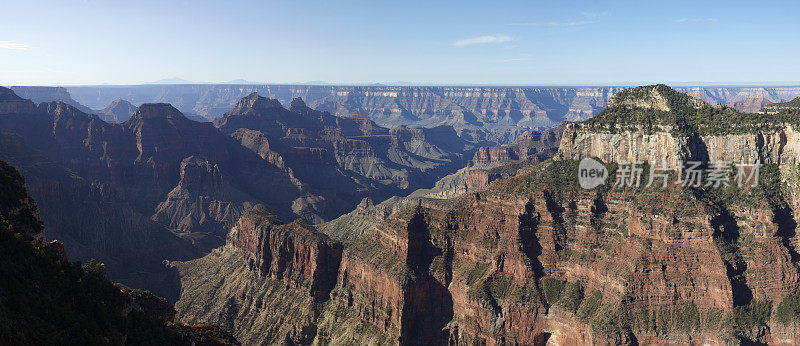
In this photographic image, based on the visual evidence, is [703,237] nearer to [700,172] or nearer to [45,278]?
[700,172]

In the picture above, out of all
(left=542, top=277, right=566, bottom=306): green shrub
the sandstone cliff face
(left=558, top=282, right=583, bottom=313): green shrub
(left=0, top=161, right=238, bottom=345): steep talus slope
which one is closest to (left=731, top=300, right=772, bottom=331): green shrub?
(left=558, top=282, right=583, bottom=313): green shrub

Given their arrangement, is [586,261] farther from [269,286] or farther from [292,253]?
[269,286]

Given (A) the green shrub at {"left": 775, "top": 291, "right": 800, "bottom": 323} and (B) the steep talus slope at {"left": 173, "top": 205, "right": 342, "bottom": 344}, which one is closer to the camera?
(A) the green shrub at {"left": 775, "top": 291, "right": 800, "bottom": 323}

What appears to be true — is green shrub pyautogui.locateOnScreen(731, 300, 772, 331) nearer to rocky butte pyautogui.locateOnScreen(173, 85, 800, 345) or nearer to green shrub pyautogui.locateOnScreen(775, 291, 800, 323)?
rocky butte pyautogui.locateOnScreen(173, 85, 800, 345)

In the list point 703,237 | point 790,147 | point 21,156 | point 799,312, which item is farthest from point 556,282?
point 21,156

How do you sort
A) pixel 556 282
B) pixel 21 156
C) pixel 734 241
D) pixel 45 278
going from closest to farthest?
1. pixel 45 278
2. pixel 734 241
3. pixel 556 282
4. pixel 21 156

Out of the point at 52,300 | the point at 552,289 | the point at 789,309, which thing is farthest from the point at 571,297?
the point at 52,300
